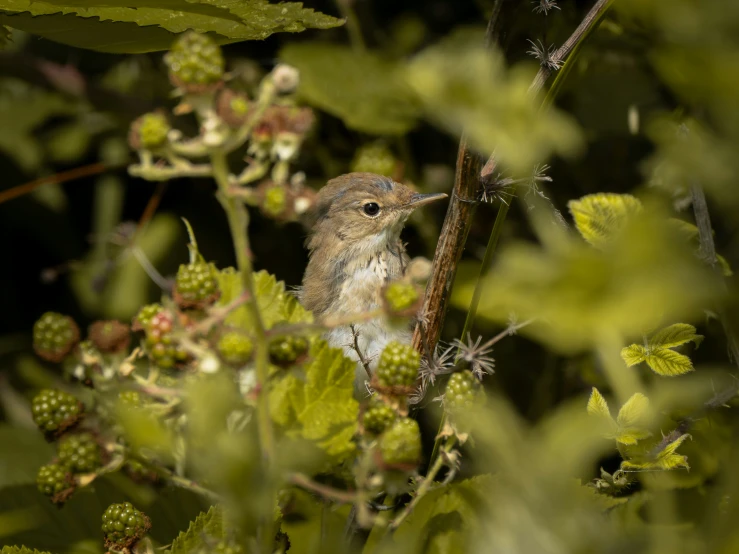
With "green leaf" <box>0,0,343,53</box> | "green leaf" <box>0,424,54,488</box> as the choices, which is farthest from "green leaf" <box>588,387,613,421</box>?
"green leaf" <box>0,424,54,488</box>

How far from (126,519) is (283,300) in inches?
18.6

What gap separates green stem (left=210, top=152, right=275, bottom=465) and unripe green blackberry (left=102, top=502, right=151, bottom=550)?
0.42m

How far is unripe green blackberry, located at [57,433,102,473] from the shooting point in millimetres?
1365

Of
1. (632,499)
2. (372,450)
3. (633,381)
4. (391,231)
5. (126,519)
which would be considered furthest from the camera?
(391,231)

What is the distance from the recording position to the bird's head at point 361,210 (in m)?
3.33

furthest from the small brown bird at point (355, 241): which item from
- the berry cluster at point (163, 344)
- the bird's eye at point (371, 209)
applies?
the berry cluster at point (163, 344)

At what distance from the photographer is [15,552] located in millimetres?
1493

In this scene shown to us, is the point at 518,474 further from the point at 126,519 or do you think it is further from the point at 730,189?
the point at 126,519

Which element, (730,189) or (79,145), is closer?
(730,189)

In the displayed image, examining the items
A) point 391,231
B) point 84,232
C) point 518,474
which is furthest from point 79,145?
point 518,474

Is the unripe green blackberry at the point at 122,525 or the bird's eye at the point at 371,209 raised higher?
the unripe green blackberry at the point at 122,525

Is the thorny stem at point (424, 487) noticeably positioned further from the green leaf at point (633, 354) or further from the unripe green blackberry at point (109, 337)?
the unripe green blackberry at point (109, 337)

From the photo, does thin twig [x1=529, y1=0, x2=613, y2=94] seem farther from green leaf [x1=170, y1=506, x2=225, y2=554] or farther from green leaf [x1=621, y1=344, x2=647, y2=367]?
green leaf [x1=170, y1=506, x2=225, y2=554]

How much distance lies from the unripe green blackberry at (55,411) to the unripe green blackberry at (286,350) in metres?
0.37
